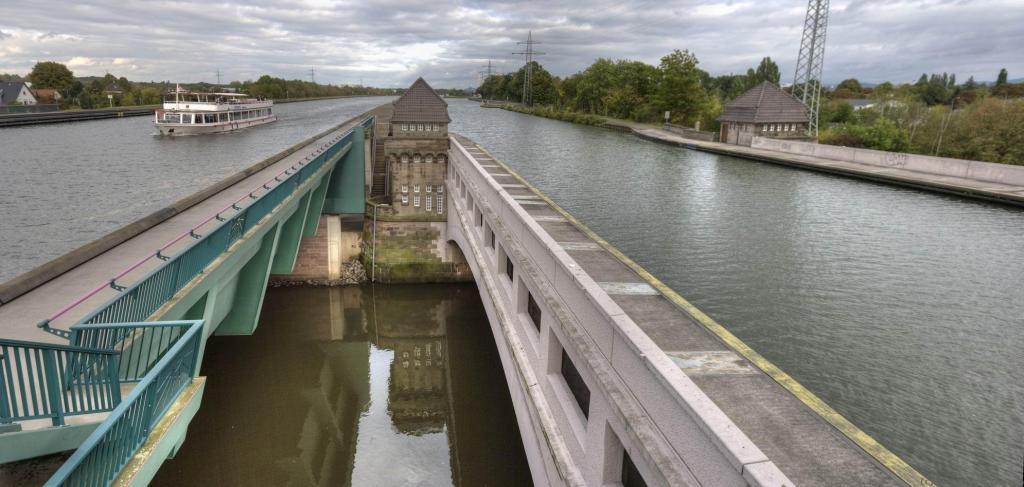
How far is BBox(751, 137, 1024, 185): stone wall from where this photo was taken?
1463 inches

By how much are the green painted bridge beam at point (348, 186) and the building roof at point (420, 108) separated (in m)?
3.16

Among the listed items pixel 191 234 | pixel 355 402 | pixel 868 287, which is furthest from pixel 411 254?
pixel 868 287

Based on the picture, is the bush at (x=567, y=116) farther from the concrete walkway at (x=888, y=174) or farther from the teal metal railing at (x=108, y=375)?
the teal metal railing at (x=108, y=375)

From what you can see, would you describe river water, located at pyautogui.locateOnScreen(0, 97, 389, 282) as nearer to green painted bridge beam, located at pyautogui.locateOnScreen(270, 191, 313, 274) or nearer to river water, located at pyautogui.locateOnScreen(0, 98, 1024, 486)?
river water, located at pyautogui.locateOnScreen(0, 98, 1024, 486)

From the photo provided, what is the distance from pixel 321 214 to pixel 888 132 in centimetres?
5207

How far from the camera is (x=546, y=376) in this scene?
11.3 m

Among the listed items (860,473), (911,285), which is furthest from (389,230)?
(860,473)

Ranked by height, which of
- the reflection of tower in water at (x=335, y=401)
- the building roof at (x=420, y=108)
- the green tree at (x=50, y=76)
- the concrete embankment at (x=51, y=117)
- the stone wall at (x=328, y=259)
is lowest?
the reflection of tower in water at (x=335, y=401)

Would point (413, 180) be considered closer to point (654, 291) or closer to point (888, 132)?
point (654, 291)

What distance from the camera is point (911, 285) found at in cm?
2209

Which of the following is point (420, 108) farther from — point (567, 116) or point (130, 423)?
point (567, 116)

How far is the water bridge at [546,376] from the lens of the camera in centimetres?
579

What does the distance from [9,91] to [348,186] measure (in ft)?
326

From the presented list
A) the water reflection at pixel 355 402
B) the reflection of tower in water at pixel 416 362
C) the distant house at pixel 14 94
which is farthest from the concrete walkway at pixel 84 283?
the distant house at pixel 14 94
